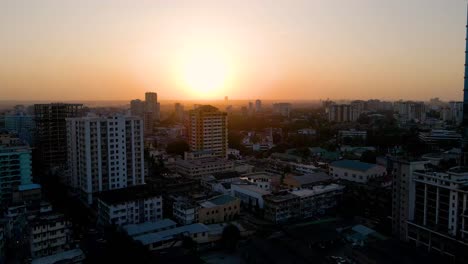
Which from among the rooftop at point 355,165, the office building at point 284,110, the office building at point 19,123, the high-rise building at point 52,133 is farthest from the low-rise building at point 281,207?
the office building at point 284,110

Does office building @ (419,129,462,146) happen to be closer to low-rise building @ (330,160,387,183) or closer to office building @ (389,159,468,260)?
low-rise building @ (330,160,387,183)

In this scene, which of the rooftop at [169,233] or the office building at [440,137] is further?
the office building at [440,137]

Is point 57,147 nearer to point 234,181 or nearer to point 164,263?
point 234,181

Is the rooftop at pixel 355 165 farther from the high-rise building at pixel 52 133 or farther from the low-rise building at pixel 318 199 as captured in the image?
the high-rise building at pixel 52 133

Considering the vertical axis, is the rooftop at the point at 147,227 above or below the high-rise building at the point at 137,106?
below

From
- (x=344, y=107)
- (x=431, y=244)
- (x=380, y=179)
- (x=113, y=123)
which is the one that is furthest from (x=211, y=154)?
(x=344, y=107)
